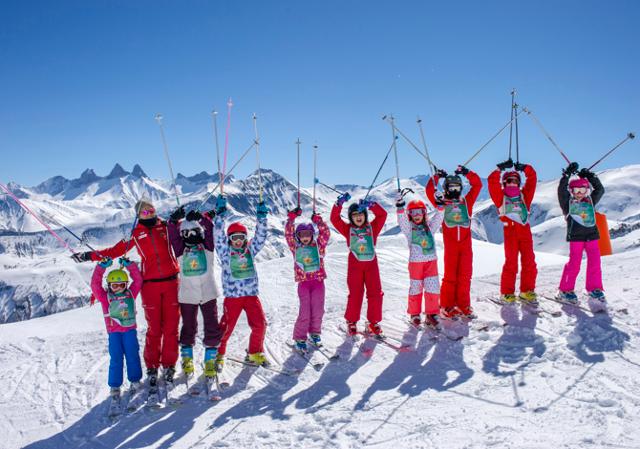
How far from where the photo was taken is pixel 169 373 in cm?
643

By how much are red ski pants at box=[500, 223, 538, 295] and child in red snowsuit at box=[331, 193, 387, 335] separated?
251cm

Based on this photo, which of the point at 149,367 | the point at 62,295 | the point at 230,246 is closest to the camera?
the point at 149,367

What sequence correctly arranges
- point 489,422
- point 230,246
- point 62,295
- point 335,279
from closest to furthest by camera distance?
point 489,422 → point 230,246 → point 335,279 → point 62,295

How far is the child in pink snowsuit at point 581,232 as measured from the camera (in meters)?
8.24

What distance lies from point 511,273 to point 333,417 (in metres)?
4.78

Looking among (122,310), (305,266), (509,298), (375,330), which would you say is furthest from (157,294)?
(509,298)

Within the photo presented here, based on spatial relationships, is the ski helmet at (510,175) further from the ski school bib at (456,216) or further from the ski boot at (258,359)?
the ski boot at (258,359)

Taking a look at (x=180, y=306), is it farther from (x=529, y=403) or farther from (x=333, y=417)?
(x=529, y=403)

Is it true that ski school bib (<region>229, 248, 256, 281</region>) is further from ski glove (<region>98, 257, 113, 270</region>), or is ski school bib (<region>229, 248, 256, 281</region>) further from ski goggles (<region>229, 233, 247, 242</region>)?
ski glove (<region>98, 257, 113, 270</region>)

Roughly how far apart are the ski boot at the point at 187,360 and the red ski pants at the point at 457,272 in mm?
4350

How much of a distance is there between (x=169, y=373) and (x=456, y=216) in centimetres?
525

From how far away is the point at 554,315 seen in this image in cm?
769

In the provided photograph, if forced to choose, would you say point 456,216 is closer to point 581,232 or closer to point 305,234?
point 581,232

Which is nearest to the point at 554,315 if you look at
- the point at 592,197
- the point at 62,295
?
the point at 592,197
